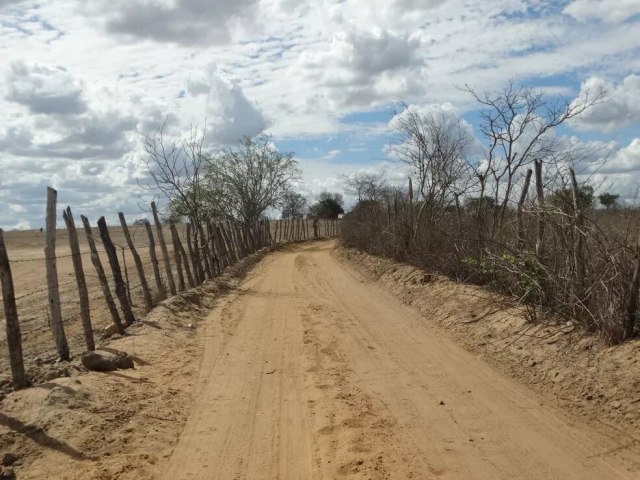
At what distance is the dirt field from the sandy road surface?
16mm

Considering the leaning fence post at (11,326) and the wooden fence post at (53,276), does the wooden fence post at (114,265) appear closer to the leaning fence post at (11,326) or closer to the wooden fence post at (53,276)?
the wooden fence post at (53,276)

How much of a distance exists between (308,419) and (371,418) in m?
0.63

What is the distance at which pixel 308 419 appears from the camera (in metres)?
5.87

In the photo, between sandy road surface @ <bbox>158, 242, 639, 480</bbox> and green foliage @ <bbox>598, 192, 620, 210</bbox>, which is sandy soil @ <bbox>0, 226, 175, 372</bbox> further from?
green foliage @ <bbox>598, 192, 620, 210</bbox>

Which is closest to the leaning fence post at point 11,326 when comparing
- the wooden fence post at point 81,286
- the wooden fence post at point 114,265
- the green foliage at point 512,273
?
the wooden fence post at point 81,286

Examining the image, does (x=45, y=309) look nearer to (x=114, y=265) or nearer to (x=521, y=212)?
(x=114, y=265)

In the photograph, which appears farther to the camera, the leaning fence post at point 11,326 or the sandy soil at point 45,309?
the sandy soil at point 45,309

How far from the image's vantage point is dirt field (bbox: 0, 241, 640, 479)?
15.6ft

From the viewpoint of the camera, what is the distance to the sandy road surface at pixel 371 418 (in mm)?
4695

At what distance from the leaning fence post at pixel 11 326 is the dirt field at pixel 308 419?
362mm

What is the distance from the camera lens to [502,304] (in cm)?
943

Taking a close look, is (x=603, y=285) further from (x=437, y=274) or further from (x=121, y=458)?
(x=437, y=274)

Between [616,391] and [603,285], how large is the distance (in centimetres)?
137

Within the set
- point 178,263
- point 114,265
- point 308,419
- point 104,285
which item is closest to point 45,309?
point 178,263
